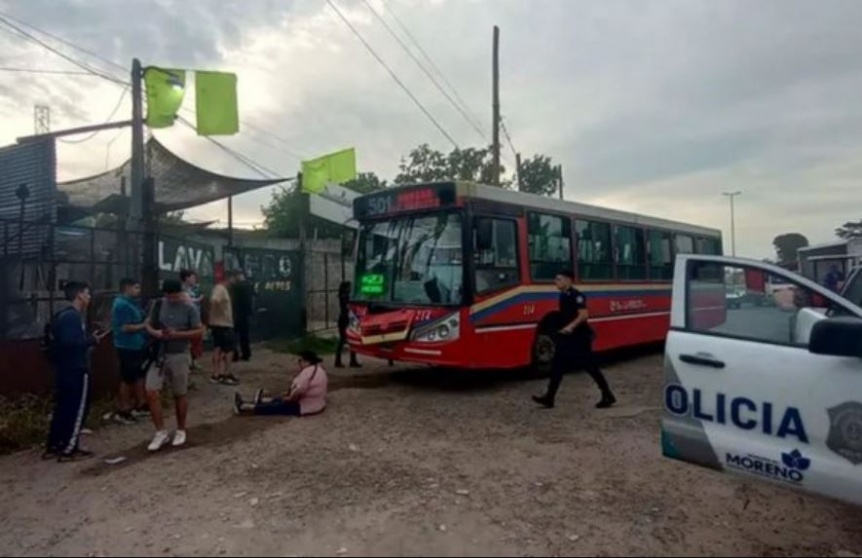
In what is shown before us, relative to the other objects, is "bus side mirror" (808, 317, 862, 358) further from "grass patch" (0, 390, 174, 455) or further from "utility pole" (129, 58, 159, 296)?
"utility pole" (129, 58, 159, 296)

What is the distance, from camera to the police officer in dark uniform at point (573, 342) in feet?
23.5

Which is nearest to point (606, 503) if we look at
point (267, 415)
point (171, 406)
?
point (267, 415)

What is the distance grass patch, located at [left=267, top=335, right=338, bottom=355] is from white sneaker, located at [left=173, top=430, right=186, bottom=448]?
6.49m

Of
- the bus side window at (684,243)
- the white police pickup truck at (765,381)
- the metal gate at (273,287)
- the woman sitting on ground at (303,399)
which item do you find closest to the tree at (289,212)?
the metal gate at (273,287)

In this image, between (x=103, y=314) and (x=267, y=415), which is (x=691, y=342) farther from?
(x=103, y=314)

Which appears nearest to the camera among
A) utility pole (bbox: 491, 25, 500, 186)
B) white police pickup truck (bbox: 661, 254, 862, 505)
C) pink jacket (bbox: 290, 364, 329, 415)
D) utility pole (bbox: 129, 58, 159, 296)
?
white police pickup truck (bbox: 661, 254, 862, 505)

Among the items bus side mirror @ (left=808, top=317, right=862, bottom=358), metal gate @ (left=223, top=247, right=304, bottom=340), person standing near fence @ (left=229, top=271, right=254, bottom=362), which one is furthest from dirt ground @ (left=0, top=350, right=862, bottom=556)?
metal gate @ (left=223, top=247, right=304, bottom=340)

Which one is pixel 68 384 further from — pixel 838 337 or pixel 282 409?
pixel 838 337

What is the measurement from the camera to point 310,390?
6957 mm

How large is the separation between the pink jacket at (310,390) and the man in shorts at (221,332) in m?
2.45

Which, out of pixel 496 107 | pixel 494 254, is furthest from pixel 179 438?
pixel 496 107

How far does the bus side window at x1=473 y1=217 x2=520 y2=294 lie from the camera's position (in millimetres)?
7848

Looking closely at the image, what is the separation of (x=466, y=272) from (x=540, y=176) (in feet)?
88.6

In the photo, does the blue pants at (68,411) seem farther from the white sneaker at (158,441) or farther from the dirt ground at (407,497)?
the white sneaker at (158,441)
